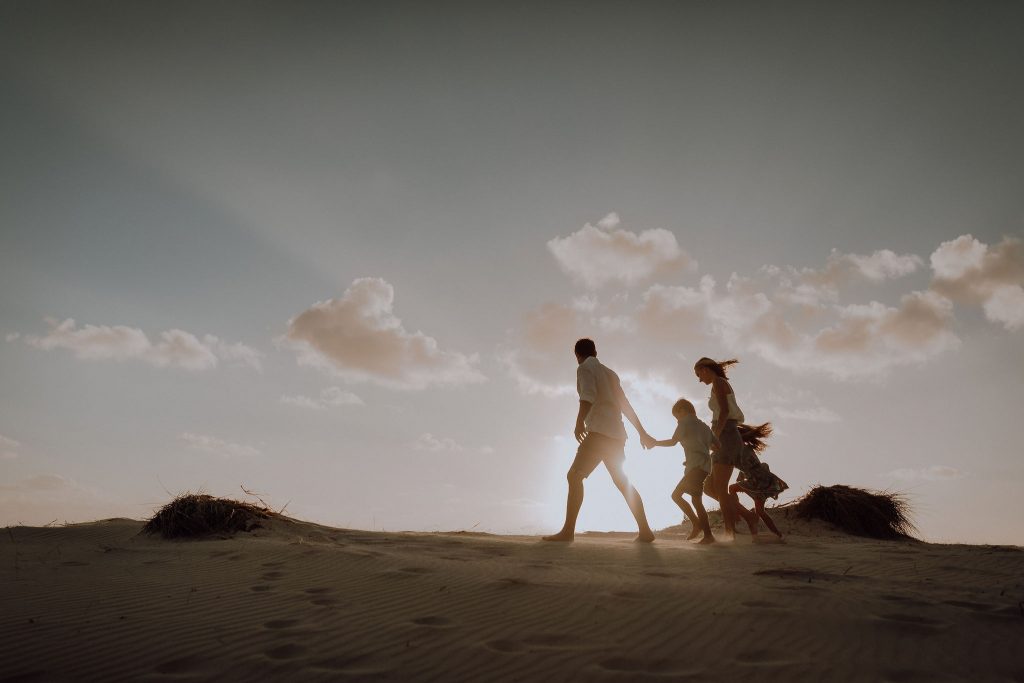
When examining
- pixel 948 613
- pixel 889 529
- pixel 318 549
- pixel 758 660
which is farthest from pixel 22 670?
pixel 889 529

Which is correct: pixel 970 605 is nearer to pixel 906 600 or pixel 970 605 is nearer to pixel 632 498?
pixel 906 600

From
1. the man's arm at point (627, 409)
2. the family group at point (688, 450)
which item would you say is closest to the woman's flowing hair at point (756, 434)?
the family group at point (688, 450)

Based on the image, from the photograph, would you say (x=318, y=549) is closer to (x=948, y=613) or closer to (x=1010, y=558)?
(x=948, y=613)

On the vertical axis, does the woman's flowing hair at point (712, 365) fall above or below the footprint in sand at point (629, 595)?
above

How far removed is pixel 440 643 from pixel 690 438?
6003 millimetres

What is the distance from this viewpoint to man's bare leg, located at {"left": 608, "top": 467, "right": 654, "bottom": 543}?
771cm

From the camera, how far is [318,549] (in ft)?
20.3

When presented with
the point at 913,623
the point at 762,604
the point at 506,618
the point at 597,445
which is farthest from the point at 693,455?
the point at 506,618

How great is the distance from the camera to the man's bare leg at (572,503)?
25.2 feet

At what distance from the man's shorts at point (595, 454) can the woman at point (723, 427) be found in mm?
1663

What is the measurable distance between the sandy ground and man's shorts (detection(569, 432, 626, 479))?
1.62 meters

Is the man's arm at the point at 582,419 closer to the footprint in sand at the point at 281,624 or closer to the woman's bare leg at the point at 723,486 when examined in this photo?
the woman's bare leg at the point at 723,486

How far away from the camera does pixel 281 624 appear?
378cm

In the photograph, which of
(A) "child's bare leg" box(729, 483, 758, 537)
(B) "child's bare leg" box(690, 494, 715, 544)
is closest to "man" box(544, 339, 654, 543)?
(B) "child's bare leg" box(690, 494, 715, 544)
